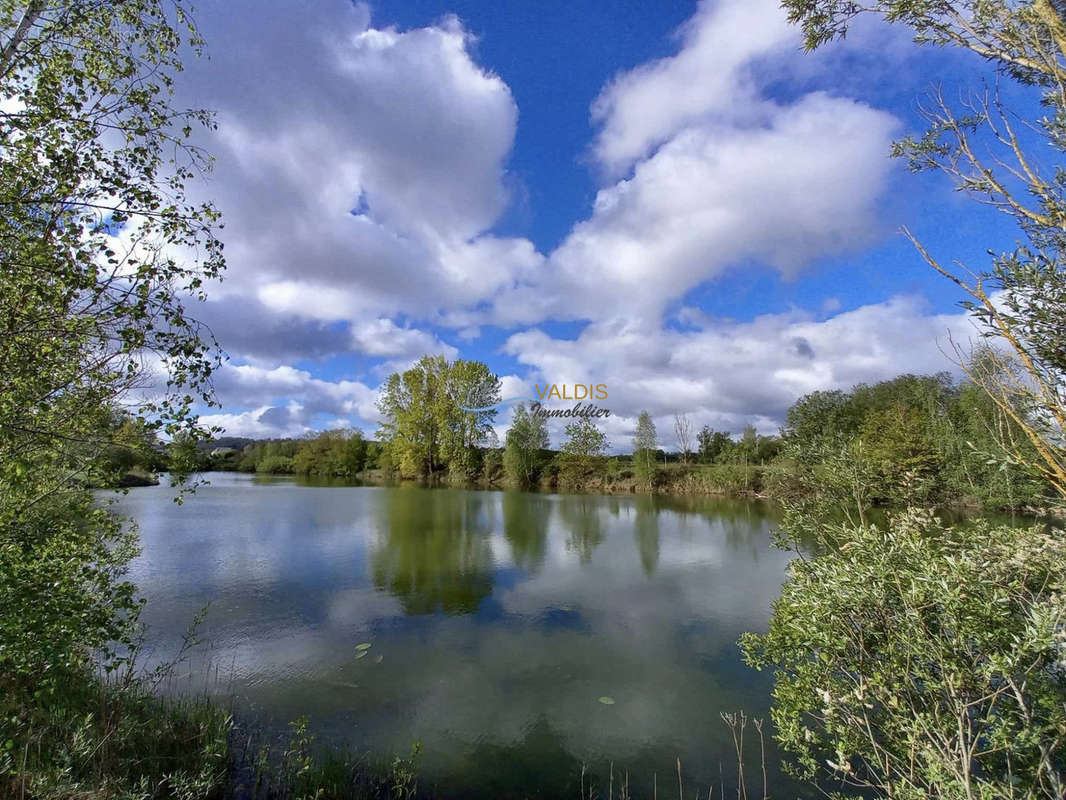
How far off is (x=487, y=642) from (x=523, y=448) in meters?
35.9

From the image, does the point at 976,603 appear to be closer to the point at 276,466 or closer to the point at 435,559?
the point at 435,559

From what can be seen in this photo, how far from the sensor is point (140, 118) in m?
3.68

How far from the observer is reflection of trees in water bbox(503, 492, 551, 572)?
14180 mm

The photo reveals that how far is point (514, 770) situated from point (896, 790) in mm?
3471

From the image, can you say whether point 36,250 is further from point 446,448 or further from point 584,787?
point 446,448

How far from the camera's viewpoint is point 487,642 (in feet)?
26.0

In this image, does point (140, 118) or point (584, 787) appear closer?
point (140, 118)

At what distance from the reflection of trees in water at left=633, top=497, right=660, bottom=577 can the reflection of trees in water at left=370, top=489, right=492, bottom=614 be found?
4.74 meters

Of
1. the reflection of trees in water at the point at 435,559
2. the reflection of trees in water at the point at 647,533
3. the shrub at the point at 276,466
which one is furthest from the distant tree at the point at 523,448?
the shrub at the point at 276,466

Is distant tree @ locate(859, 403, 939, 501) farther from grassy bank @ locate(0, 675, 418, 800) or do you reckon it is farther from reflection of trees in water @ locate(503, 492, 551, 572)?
grassy bank @ locate(0, 675, 418, 800)

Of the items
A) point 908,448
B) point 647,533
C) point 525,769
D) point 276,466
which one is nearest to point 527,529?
point 647,533

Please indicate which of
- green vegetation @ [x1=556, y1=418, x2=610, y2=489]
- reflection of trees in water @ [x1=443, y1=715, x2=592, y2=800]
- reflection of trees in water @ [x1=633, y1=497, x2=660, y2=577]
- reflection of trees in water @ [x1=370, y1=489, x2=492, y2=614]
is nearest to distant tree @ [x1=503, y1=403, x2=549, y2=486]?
green vegetation @ [x1=556, y1=418, x2=610, y2=489]

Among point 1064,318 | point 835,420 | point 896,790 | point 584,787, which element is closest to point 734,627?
point 584,787

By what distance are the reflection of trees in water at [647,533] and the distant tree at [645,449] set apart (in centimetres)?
815
